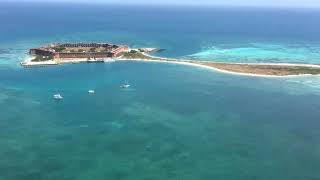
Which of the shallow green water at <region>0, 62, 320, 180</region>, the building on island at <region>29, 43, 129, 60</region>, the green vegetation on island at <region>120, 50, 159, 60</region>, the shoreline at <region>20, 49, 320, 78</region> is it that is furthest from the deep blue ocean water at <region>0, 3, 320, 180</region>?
the building on island at <region>29, 43, 129, 60</region>

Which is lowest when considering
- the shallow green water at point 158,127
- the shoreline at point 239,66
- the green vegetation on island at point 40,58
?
the shallow green water at point 158,127

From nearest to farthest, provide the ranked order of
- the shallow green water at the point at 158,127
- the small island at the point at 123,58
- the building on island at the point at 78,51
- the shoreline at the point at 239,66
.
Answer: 1. the shallow green water at the point at 158,127
2. the shoreline at the point at 239,66
3. the small island at the point at 123,58
4. the building on island at the point at 78,51

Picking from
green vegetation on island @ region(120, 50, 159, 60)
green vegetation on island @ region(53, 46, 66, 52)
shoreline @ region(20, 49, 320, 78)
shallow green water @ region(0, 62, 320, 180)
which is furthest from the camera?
green vegetation on island @ region(53, 46, 66, 52)

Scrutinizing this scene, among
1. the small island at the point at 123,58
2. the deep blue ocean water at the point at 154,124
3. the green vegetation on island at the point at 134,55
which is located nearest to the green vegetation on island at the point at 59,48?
the small island at the point at 123,58

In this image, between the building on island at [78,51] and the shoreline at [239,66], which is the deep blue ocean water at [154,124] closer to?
the shoreline at [239,66]

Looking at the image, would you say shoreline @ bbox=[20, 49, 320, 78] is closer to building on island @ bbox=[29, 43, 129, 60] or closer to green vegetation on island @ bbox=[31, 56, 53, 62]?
green vegetation on island @ bbox=[31, 56, 53, 62]

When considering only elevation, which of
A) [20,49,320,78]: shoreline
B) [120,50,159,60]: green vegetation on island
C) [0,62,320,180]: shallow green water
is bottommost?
[0,62,320,180]: shallow green water

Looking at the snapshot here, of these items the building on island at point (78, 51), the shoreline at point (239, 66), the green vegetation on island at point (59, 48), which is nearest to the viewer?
the shoreline at point (239, 66)

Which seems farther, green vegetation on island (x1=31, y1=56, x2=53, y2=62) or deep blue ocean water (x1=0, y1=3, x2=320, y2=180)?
green vegetation on island (x1=31, y1=56, x2=53, y2=62)
